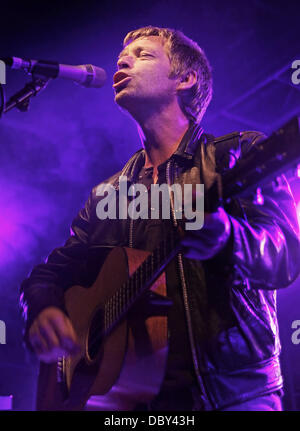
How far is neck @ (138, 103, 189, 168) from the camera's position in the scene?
8.49 feet

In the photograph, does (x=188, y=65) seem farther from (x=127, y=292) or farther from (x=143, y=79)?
(x=127, y=292)

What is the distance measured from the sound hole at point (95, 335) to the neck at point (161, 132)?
97 centimetres

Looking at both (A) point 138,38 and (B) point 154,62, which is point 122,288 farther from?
(A) point 138,38

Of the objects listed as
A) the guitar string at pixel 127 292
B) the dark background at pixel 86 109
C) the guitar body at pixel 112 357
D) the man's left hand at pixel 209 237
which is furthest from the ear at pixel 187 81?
the dark background at pixel 86 109

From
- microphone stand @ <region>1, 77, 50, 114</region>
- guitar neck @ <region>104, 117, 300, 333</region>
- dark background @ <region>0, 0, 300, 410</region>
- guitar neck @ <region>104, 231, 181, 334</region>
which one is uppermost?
dark background @ <region>0, 0, 300, 410</region>

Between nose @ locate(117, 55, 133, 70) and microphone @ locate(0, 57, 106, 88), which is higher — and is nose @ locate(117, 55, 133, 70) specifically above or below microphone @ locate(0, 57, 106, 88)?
above

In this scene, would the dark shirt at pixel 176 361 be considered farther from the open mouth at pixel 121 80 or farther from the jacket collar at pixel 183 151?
the open mouth at pixel 121 80

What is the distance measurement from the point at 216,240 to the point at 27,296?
1352mm

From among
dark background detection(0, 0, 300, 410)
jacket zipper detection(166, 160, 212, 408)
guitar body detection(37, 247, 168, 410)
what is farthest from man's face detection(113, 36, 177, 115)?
dark background detection(0, 0, 300, 410)

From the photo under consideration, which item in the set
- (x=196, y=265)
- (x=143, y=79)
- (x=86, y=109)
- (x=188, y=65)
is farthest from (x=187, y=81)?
(x=86, y=109)

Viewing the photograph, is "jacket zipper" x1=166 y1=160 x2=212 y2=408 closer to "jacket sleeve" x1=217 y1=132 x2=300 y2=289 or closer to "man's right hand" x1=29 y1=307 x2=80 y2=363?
"jacket sleeve" x1=217 y1=132 x2=300 y2=289

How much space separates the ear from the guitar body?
123 centimetres

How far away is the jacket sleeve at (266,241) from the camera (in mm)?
1521

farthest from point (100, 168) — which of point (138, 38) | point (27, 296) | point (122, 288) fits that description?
point (122, 288)
